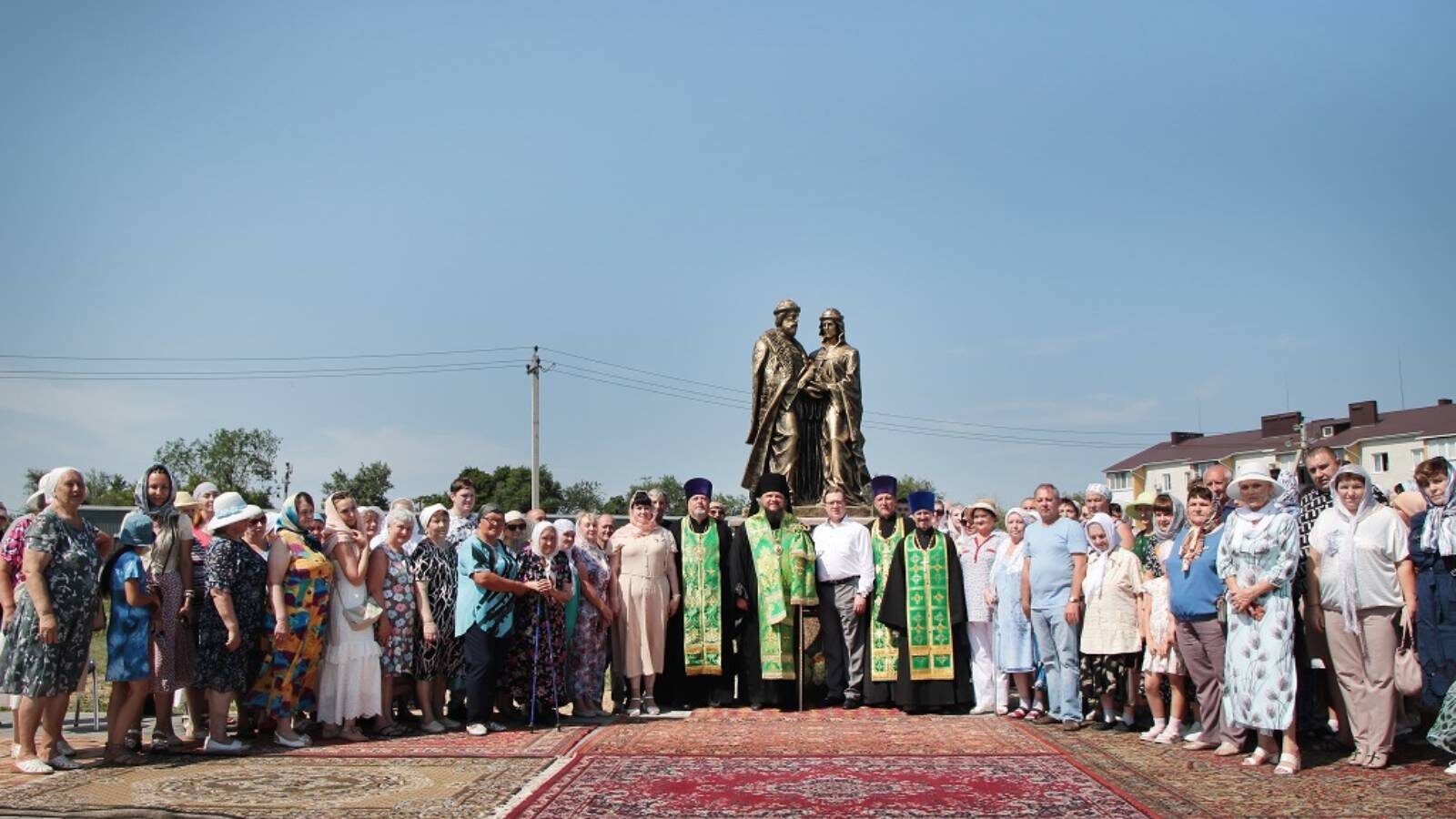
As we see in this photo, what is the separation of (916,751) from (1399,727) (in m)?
2.77

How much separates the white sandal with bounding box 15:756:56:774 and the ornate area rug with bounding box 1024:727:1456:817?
533 centimetres

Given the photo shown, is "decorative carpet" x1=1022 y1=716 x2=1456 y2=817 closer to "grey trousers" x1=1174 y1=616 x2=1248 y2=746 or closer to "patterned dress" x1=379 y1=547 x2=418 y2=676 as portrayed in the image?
"grey trousers" x1=1174 y1=616 x2=1248 y2=746

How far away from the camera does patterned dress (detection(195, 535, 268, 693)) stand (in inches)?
275

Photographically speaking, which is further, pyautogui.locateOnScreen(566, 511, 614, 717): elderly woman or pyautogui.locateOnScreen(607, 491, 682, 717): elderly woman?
pyautogui.locateOnScreen(607, 491, 682, 717): elderly woman

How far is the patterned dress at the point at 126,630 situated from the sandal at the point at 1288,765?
6004 millimetres

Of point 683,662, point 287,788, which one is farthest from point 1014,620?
point 287,788

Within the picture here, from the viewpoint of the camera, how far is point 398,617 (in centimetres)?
786

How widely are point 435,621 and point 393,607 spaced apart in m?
0.33

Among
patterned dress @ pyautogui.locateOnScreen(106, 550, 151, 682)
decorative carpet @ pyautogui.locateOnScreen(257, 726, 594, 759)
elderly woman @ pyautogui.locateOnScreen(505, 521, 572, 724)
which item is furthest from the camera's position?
elderly woman @ pyautogui.locateOnScreen(505, 521, 572, 724)

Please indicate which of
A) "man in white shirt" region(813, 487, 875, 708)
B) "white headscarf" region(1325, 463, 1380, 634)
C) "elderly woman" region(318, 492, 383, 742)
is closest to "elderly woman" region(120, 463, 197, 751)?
"elderly woman" region(318, 492, 383, 742)

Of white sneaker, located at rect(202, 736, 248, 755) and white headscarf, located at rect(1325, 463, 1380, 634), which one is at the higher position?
white headscarf, located at rect(1325, 463, 1380, 634)

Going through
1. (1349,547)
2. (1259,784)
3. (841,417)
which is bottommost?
(1259,784)

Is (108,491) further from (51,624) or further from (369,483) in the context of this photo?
(51,624)

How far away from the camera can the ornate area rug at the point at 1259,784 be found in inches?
207
